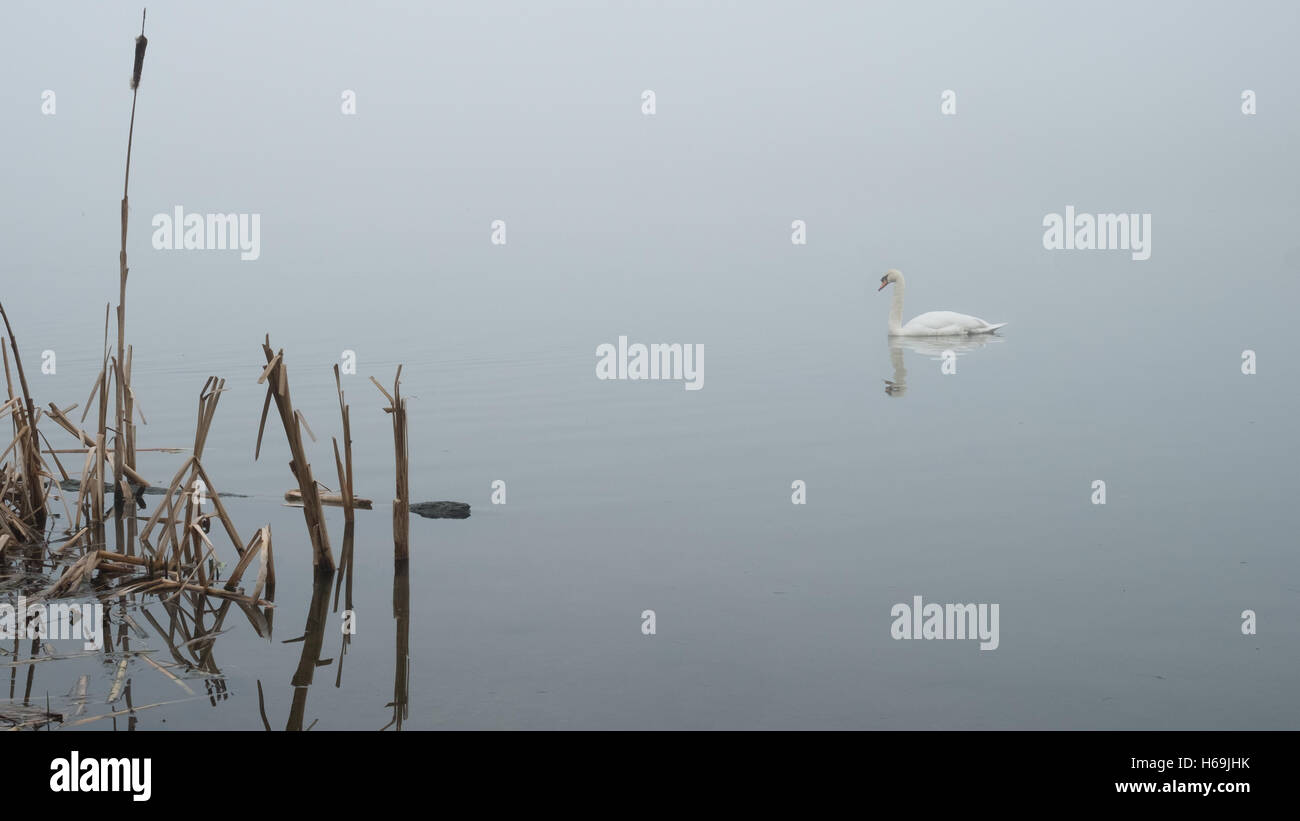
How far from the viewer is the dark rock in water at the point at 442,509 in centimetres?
1074

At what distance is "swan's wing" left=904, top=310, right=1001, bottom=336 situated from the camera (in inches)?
975

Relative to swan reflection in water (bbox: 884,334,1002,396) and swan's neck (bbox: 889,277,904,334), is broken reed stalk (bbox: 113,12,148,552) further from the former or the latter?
swan's neck (bbox: 889,277,904,334)

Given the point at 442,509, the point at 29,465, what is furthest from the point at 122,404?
the point at 442,509

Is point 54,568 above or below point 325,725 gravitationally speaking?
above

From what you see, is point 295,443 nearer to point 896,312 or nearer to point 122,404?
point 122,404

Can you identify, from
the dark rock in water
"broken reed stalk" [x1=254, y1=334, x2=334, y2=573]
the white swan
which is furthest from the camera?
the white swan

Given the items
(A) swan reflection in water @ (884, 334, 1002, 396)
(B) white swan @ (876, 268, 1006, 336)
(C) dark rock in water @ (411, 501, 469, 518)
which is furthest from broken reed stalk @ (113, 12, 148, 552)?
(B) white swan @ (876, 268, 1006, 336)

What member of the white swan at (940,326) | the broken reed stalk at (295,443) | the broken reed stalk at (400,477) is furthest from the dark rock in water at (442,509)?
the white swan at (940,326)

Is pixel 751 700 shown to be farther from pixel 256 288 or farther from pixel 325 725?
pixel 256 288

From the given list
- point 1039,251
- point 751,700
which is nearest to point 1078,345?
point 751,700

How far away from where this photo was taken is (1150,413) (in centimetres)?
1622

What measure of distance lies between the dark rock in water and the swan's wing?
15523 mm

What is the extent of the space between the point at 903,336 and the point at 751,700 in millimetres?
18804
